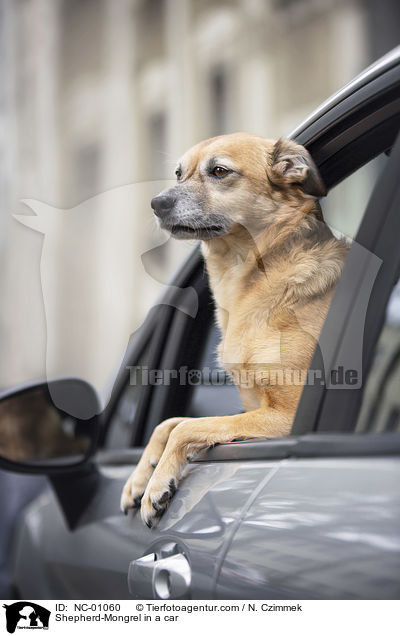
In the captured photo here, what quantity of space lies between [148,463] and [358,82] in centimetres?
97

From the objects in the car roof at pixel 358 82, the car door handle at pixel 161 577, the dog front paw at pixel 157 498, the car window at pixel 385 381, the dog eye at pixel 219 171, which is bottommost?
the car door handle at pixel 161 577

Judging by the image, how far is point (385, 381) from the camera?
3.78 feet

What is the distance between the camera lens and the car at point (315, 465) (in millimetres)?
1020

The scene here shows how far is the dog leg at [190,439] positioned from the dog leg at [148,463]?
3.9 inches

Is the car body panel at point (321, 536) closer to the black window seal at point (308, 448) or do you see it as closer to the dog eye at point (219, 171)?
the black window seal at point (308, 448)

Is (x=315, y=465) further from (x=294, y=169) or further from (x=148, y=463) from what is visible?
(x=294, y=169)

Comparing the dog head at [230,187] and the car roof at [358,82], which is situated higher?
the car roof at [358,82]

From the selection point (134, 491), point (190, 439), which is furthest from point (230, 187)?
point (134, 491)

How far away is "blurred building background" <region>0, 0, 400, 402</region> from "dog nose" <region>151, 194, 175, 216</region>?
267 centimetres

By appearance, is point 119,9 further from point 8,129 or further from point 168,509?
point 168,509

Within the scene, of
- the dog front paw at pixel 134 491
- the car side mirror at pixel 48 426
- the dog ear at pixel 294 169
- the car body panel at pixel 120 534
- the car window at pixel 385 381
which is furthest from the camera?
→ the car side mirror at pixel 48 426
